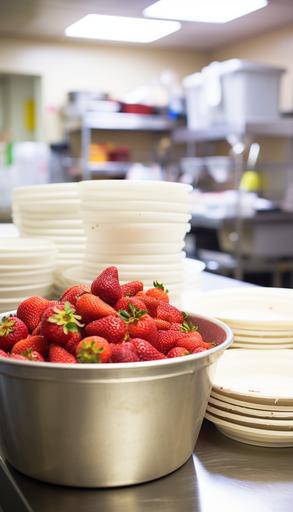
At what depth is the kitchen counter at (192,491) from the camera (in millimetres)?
755

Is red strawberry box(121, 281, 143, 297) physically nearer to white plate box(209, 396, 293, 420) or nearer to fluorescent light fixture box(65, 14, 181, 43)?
white plate box(209, 396, 293, 420)

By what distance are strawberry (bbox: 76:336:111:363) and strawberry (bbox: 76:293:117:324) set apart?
7cm

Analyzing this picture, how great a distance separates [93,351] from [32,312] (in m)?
0.20

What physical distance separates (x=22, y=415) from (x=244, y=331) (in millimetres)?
521

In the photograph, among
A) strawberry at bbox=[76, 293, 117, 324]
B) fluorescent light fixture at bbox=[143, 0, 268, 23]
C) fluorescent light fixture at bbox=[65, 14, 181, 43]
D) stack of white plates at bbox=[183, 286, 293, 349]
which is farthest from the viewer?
fluorescent light fixture at bbox=[65, 14, 181, 43]

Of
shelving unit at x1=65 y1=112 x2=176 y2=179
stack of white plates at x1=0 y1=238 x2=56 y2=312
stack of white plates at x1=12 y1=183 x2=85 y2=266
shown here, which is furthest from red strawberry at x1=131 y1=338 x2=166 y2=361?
shelving unit at x1=65 y1=112 x2=176 y2=179

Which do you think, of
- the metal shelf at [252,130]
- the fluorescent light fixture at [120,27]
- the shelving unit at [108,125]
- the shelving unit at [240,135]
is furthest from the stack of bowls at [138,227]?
the shelving unit at [108,125]

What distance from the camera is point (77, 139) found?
270 inches

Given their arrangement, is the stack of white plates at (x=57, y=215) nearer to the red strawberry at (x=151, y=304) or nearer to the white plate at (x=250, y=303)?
the white plate at (x=250, y=303)

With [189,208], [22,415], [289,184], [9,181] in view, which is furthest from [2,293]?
[289,184]

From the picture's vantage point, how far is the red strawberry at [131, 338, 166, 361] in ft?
2.56

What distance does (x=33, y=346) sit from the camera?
82cm

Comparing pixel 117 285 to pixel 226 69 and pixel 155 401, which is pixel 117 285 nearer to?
pixel 155 401

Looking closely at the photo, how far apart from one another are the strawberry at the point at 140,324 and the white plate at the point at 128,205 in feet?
1.40
